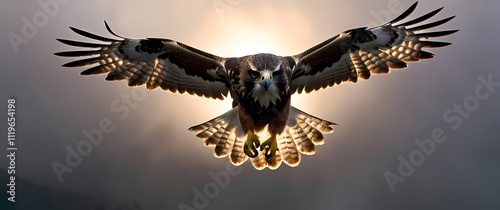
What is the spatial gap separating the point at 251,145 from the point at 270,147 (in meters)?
0.51

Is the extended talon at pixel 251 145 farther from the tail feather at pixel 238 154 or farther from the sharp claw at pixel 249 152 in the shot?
the tail feather at pixel 238 154

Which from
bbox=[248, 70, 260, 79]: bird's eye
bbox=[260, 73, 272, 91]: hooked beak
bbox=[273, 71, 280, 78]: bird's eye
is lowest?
bbox=[260, 73, 272, 91]: hooked beak

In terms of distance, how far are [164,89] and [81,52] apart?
1584 mm

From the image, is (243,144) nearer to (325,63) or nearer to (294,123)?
(294,123)

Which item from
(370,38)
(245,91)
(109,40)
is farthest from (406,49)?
(109,40)

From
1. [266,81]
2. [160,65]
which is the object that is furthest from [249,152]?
[160,65]

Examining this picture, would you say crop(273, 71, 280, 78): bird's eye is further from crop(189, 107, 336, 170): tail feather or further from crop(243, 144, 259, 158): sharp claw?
crop(189, 107, 336, 170): tail feather

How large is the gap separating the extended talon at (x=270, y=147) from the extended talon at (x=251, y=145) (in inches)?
6.8

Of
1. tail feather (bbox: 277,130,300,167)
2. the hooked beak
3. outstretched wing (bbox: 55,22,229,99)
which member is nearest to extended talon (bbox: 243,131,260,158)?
tail feather (bbox: 277,130,300,167)

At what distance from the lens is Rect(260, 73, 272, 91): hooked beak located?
9258 mm

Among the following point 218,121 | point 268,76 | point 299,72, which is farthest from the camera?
point 218,121

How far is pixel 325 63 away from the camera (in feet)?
36.7

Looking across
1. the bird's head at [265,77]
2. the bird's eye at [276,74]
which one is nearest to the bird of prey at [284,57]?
the bird's head at [265,77]

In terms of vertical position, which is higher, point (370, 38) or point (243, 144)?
point (370, 38)
